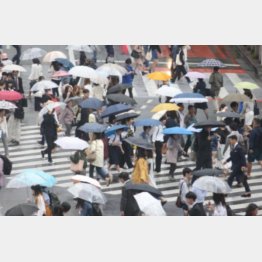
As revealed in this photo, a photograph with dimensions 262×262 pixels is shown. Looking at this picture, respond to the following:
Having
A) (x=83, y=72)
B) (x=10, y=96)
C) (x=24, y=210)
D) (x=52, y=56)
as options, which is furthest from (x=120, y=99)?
(x=24, y=210)

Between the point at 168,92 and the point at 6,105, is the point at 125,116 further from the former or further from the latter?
the point at 6,105

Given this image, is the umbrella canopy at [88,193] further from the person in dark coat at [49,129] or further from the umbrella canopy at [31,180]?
the person in dark coat at [49,129]

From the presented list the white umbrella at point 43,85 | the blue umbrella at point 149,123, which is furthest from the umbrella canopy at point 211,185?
the white umbrella at point 43,85

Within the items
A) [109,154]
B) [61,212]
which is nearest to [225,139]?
[109,154]

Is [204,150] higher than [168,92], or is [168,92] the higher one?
[168,92]

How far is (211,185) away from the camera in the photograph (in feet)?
75.4

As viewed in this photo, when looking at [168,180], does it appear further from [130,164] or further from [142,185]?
[142,185]

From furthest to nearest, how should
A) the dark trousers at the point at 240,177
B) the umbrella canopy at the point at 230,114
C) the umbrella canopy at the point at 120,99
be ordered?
the umbrella canopy at the point at 120,99, the umbrella canopy at the point at 230,114, the dark trousers at the point at 240,177

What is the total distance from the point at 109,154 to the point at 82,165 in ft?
4.55

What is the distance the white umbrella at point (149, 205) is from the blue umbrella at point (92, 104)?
720cm

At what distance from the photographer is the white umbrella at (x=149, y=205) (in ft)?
69.7

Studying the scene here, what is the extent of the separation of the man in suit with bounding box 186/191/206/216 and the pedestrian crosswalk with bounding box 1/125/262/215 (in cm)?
313

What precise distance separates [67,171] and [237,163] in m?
4.43

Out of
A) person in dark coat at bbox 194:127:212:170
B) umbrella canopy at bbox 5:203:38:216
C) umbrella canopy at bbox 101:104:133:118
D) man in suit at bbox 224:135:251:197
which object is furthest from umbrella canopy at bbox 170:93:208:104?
umbrella canopy at bbox 5:203:38:216
